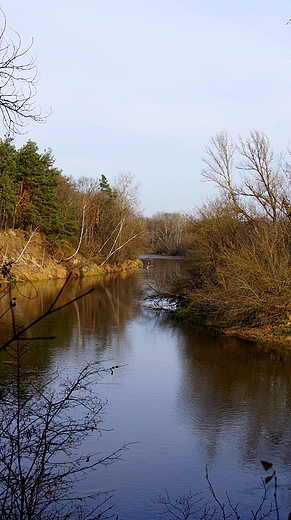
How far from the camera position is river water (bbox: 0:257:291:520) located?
7.29m

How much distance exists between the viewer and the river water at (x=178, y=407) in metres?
7.29

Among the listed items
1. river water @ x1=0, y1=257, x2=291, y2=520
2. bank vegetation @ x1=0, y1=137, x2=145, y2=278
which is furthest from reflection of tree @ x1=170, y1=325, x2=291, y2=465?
bank vegetation @ x1=0, y1=137, x2=145, y2=278

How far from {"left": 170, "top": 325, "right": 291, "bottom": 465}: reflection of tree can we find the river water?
19 mm

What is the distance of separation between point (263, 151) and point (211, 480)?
1644 cm

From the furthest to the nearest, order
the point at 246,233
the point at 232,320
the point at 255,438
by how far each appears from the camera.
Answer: the point at 246,233
the point at 232,320
the point at 255,438

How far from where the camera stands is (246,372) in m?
13.0

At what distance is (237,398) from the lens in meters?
10.9

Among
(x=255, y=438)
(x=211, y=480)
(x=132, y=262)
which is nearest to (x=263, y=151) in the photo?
(x=255, y=438)

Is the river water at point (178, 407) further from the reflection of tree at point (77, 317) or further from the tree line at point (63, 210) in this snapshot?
the tree line at point (63, 210)

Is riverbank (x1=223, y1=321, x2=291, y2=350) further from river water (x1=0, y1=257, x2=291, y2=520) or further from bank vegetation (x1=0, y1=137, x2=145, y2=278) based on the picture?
bank vegetation (x1=0, y1=137, x2=145, y2=278)

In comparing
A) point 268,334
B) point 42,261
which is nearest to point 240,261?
point 268,334

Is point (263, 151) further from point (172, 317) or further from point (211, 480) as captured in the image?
point (211, 480)

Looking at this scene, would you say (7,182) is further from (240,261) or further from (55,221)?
(240,261)

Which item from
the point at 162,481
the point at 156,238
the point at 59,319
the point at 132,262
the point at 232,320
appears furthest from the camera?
the point at 156,238
